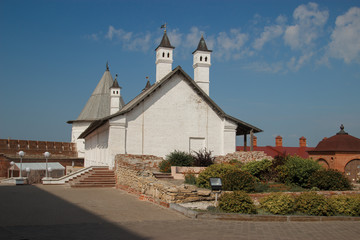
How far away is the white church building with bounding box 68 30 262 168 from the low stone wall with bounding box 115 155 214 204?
13.0 ft

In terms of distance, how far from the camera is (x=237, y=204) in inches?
452

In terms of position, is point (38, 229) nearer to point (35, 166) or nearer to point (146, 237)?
point (146, 237)

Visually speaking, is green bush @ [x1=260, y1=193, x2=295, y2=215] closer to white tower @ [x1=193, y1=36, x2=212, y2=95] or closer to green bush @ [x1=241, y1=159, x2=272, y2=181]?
green bush @ [x1=241, y1=159, x2=272, y2=181]

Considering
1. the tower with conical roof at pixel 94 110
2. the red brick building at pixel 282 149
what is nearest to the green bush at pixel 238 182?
the red brick building at pixel 282 149

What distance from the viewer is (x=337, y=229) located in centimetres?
1011

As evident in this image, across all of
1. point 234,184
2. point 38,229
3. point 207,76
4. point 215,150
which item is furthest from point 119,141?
point 38,229

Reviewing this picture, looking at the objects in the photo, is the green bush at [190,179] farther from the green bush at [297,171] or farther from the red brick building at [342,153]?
the red brick building at [342,153]

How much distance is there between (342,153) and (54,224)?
2354 cm

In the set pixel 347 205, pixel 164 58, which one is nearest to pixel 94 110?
pixel 164 58

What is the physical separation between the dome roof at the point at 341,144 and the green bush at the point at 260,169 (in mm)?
11460

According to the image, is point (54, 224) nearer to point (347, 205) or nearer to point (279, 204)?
point (279, 204)

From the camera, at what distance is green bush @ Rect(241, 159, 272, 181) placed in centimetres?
1914

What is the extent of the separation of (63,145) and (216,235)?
4922cm

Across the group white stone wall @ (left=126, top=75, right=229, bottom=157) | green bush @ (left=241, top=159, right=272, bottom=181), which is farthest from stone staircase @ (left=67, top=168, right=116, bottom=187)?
green bush @ (left=241, top=159, right=272, bottom=181)
